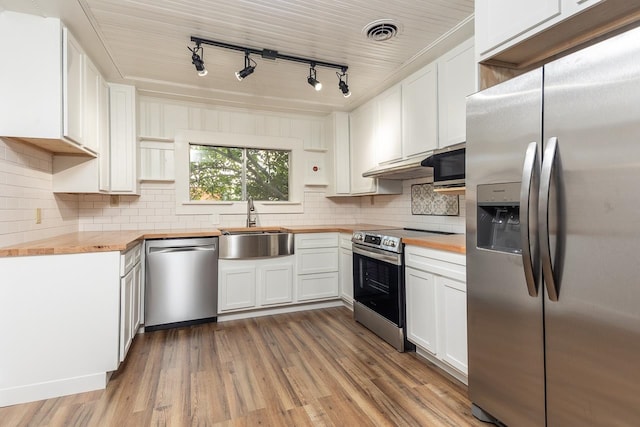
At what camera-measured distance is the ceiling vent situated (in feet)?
7.42

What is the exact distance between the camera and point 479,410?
68.2 inches

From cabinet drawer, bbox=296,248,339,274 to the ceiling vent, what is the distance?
215 centimetres

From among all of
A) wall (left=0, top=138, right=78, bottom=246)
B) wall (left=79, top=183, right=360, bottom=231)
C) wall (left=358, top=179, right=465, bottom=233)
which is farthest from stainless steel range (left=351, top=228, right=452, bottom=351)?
wall (left=0, top=138, right=78, bottom=246)

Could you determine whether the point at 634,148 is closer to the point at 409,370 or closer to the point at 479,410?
the point at 479,410

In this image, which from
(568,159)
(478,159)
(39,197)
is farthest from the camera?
(39,197)

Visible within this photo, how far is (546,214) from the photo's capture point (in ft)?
4.29

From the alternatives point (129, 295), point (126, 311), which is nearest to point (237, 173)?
point (129, 295)

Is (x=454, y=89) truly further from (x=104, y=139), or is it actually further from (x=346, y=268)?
(x=104, y=139)

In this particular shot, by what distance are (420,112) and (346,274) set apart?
1797 millimetres

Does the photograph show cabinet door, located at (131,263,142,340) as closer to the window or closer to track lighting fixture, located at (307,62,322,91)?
the window

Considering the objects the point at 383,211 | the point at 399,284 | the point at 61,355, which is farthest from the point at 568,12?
the point at 61,355

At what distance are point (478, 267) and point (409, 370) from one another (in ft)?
3.35

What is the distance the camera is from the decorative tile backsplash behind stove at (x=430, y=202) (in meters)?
2.96

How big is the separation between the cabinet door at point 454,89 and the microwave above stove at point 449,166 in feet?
0.49
